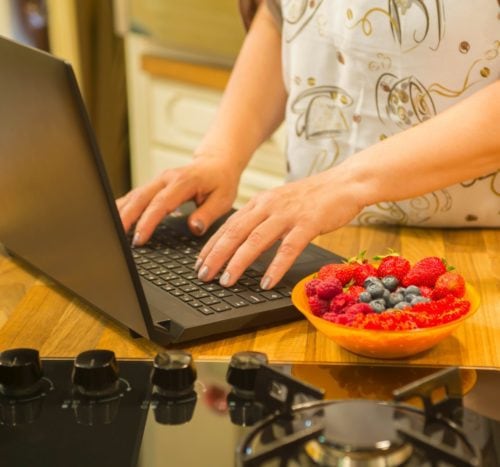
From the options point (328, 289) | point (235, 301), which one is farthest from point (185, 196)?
point (328, 289)

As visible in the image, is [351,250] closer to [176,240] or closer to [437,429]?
[176,240]

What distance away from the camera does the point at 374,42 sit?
1.29 metres

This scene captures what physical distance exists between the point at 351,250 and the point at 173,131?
1.62m

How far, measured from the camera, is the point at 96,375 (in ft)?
2.85

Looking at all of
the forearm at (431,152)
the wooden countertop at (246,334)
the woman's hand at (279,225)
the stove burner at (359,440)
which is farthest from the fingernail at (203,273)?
the stove burner at (359,440)

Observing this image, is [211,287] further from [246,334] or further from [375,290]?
[375,290]

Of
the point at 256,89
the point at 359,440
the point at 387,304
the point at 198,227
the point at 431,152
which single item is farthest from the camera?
the point at 256,89

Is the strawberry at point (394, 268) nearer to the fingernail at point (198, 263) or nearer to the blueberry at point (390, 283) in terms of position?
the blueberry at point (390, 283)

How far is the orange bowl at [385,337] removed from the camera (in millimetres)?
881

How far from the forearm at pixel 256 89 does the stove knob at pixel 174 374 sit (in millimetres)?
671

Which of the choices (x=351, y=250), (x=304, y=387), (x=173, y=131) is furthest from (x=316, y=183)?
(x=173, y=131)

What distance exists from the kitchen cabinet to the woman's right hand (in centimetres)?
110

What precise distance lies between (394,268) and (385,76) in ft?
1.37

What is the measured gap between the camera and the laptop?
85cm
